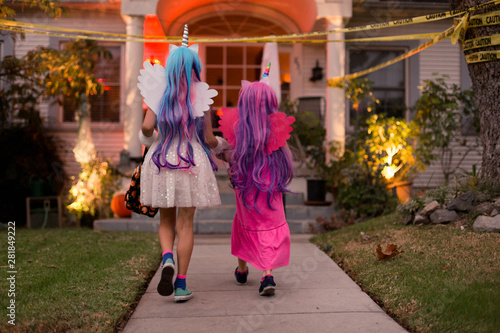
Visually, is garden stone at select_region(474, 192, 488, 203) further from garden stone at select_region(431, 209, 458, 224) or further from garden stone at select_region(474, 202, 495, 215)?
garden stone at select_region(431, 209, 458, 224)

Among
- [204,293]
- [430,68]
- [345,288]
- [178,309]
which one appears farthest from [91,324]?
[430,68]

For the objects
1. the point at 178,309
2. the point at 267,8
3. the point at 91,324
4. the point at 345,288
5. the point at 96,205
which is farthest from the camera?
the point at 267,8

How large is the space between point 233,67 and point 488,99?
610 centimetres

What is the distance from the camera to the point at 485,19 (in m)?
4.12

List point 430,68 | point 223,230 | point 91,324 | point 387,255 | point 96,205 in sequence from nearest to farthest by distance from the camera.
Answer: point 91,324
point 387,255
point 223,230
point 96,205
point 430,68

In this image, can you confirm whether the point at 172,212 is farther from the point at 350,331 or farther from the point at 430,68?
the point at 430,68

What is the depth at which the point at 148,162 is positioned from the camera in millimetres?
3000

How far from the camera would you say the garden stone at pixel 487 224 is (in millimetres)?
3775

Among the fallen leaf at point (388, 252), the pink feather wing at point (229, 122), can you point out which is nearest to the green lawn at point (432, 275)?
the fallen leaf at point (388, 252)

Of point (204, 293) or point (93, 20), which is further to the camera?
point (93, 20)

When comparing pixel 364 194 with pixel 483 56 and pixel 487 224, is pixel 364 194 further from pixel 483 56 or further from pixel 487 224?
pixel 483 56

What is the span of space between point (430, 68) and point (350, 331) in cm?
807

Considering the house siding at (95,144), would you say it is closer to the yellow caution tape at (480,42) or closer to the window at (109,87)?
the window at (109,87)

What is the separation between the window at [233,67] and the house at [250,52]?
21 mm
